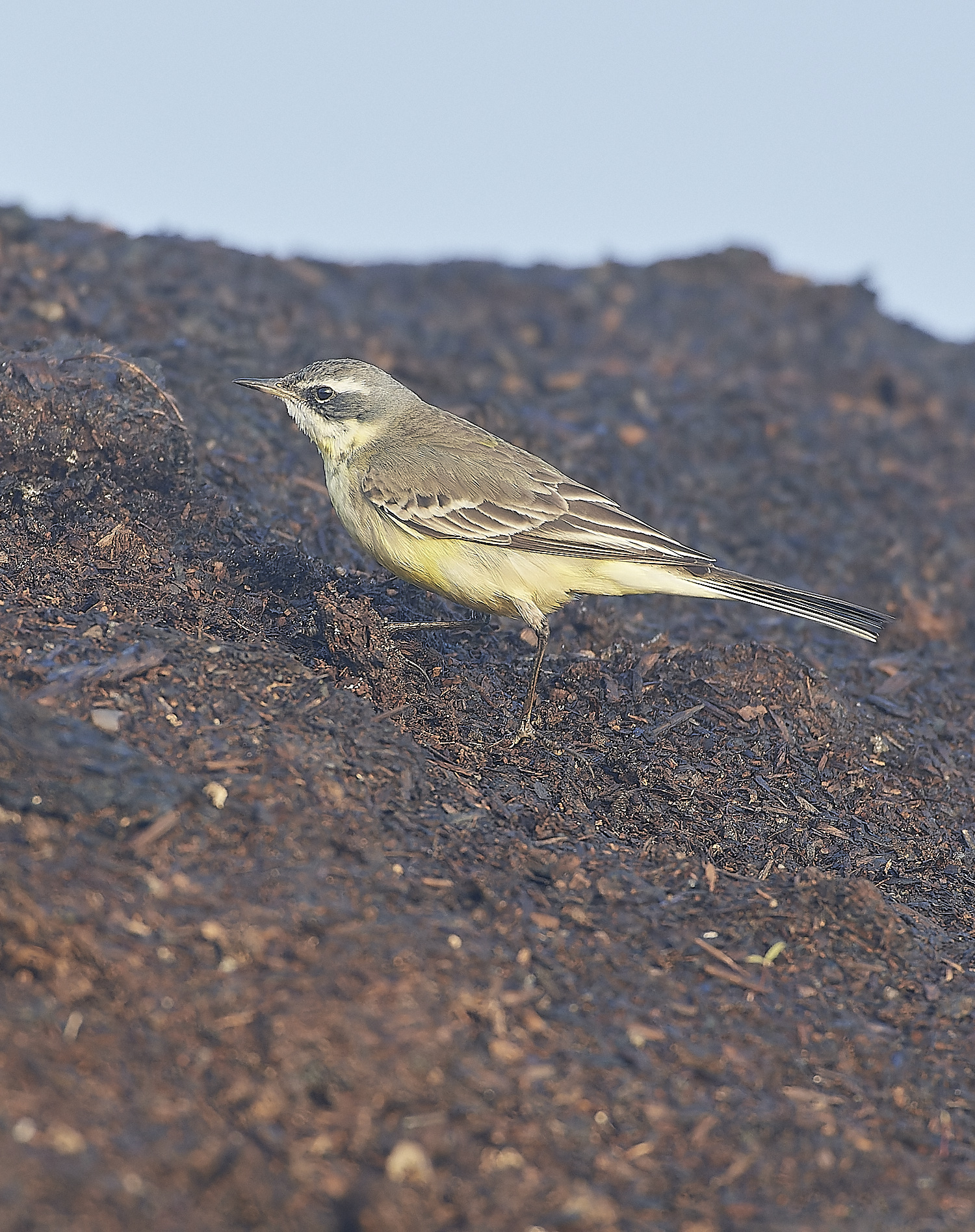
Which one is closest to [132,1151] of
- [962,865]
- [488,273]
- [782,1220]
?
[782,1220]

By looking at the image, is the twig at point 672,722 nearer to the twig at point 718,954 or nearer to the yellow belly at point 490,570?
the yellow belly at point 490,570

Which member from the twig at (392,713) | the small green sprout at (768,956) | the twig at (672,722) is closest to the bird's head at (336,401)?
the twig at (392,713)

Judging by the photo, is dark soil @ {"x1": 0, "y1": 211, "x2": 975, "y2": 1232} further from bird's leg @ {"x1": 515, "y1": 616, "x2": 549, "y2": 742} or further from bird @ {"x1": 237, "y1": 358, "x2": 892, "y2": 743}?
bird @ {"x1": 237, "y1": 358, "x2": 892, "y2": 743}

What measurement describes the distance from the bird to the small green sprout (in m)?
2.31

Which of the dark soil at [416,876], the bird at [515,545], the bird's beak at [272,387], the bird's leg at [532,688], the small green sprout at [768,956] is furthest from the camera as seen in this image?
the bird's beak at [272,387]

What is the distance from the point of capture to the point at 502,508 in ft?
25.8

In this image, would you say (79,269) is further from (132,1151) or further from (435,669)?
(132,1151)

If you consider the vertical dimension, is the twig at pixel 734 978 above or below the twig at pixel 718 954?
below

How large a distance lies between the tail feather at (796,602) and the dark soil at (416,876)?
30.0 inches

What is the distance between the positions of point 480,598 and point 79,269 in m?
7.72

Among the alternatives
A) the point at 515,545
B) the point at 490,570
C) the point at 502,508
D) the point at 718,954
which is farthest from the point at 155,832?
the point at 502,508

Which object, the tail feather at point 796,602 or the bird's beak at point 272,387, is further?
the bird's beak at point 272,387

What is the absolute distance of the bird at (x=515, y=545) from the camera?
7.66 m

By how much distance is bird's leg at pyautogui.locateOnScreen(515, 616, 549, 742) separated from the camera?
23.2 ft
